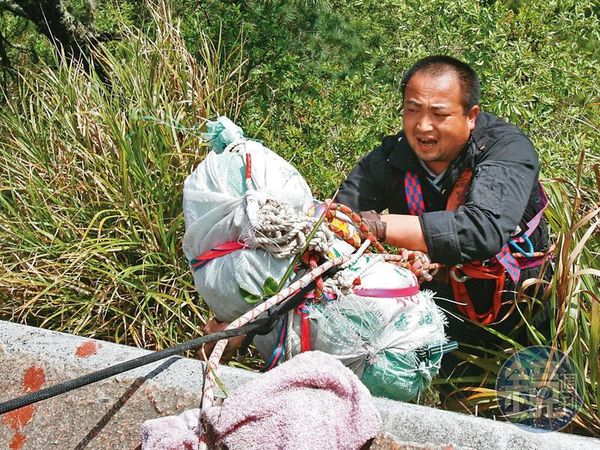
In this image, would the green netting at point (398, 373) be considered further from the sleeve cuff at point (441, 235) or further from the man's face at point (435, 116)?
the man's face at point (435, 116)

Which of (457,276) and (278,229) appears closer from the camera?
(278,229)

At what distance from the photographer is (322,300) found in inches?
99.9

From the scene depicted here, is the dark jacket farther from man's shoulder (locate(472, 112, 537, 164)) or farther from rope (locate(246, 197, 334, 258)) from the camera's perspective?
rope (locate(246, 197, 334, 258))

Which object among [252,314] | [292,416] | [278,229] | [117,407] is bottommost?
[117,407]

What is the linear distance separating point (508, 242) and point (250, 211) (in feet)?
3.67

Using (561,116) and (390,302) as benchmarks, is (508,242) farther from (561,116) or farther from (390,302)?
(561,116)

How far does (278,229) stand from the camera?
2.41m

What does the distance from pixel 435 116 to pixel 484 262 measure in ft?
1.86

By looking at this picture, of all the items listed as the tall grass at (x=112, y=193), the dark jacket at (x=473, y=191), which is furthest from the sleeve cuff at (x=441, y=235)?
the tall grass at (x=112, y=193)

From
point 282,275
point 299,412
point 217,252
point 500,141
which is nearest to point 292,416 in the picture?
point 299,412

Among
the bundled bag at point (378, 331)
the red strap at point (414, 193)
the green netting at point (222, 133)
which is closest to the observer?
the bundled bag at point (378, 331)

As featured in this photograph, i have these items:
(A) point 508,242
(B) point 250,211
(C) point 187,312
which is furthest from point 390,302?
(C) point 187,312

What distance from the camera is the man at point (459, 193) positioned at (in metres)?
2.74

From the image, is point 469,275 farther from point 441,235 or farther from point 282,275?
point 282,275
